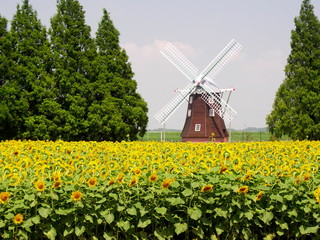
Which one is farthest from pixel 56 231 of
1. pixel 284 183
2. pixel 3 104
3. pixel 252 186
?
pixel 3 104

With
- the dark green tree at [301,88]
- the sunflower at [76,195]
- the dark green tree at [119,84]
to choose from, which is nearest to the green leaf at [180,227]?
the sunflower at [76,195]

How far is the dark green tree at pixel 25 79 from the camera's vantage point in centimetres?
2412

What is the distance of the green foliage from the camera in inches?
969

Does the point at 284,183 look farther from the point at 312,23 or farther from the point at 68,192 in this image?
the point at 312,23

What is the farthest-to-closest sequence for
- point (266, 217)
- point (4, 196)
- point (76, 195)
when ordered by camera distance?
point (266, 217) → point (76, 195) → point (4, 196)

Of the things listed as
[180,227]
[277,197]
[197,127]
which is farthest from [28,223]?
[197,127]

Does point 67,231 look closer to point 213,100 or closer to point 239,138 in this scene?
point 213,100

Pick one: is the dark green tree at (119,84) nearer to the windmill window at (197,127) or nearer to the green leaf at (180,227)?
the windmill window at (197,127)

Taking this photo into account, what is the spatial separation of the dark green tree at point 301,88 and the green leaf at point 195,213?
24.5 m

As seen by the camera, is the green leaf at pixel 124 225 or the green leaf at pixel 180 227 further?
the green leaf at pixel 180 227

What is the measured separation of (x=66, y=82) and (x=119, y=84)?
11.3ft

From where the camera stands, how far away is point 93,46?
27.9 m

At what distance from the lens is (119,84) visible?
27.5m

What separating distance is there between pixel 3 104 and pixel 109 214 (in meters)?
20.3
